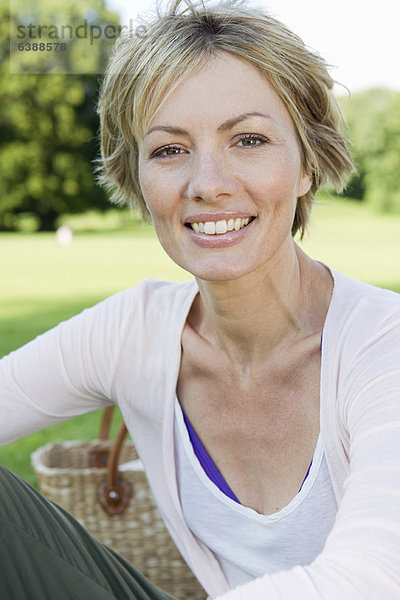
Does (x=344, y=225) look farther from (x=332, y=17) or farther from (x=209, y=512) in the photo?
(x=209, y=512)

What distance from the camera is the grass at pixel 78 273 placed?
450 cm

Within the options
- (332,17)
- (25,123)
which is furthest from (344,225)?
(25,123)

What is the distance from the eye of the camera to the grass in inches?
177

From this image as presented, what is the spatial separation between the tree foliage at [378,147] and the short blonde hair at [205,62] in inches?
1313

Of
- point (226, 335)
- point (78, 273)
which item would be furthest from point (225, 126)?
point (78, 273)

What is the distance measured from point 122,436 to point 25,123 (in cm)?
3082

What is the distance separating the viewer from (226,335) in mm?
1965

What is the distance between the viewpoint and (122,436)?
2.41 meters

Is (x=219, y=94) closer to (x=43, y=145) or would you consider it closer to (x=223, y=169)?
(x=223, y=169)

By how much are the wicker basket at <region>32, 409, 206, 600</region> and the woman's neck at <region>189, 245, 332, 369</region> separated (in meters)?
0.85

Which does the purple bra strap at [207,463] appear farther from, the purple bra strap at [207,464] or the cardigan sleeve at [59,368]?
the cardigan sleeve at [59,368]

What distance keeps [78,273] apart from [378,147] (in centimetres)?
2701

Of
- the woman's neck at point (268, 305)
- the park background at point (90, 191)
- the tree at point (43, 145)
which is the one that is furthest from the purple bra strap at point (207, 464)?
the tree at point (43, 145)

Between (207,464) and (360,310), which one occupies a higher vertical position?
(360,310)
